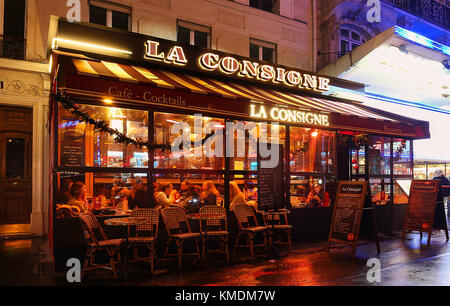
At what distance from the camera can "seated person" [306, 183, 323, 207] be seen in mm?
9039

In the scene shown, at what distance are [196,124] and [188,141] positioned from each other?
1167 mm

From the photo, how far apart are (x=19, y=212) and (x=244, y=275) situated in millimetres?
7206

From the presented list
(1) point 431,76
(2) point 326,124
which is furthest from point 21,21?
(1) point 431,76

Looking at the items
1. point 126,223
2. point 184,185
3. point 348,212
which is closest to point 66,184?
point 126,223

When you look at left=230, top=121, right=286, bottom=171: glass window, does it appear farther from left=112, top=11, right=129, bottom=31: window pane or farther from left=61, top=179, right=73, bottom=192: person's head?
left=112, top=11, right=129, bottom=31: window pane

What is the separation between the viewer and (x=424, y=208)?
8.30m

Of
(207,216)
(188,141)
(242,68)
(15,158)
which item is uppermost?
(242,68)

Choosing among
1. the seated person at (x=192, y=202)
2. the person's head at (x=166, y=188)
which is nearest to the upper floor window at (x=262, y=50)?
the seated person at (x=192, y=202)

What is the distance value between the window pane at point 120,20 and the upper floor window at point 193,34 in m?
1.53

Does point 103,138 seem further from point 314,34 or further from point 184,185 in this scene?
point 314,34

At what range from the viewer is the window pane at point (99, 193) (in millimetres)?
6525

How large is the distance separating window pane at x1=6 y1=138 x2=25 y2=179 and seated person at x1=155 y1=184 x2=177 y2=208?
4.30 m

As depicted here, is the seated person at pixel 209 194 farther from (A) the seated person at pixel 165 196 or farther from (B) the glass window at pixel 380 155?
(B) the glass window at pixel 380 155

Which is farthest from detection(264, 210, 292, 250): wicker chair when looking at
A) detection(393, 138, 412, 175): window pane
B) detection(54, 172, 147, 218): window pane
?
detection(393, 138, 412, 175): window pane
